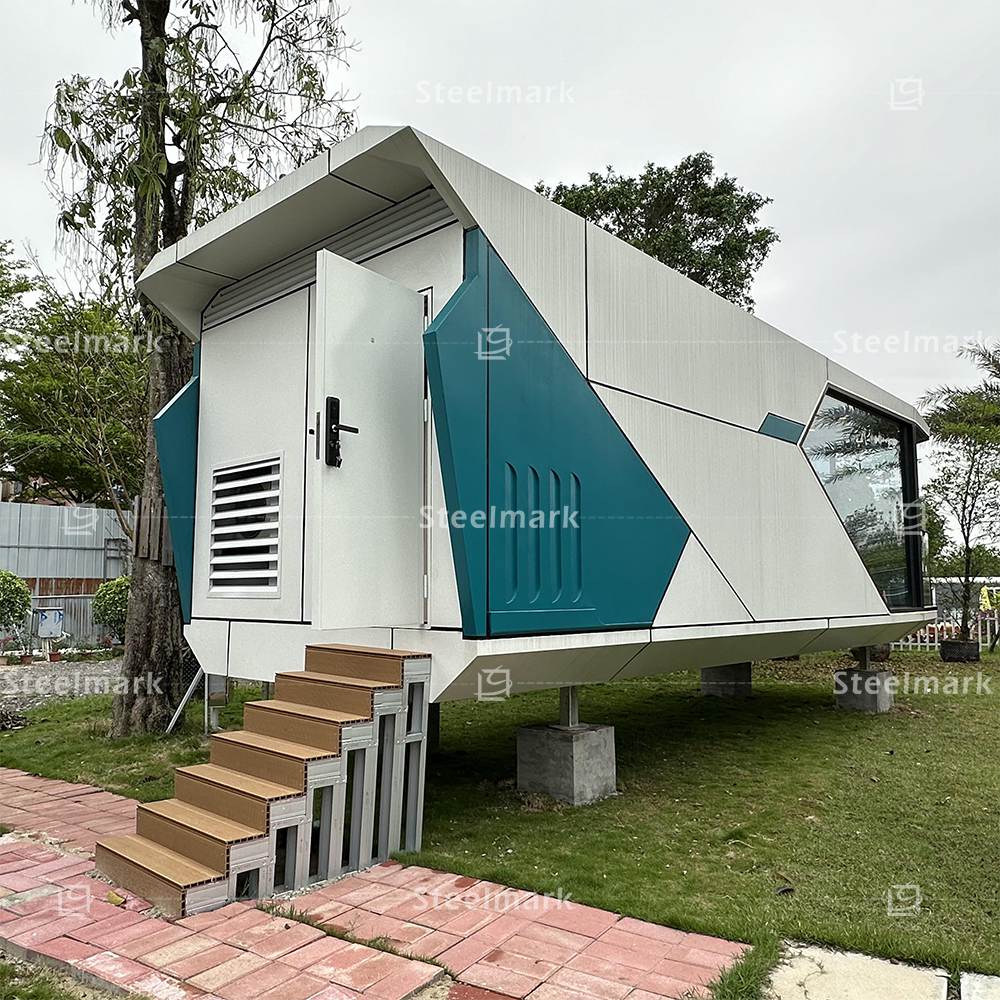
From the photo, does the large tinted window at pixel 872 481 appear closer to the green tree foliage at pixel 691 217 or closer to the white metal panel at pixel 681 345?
the white metal panel at pixel 681 345

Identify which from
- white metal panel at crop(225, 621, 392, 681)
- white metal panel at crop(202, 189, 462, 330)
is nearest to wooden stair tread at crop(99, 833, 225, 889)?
white metal panel at crop(225, 621, 392, 681)

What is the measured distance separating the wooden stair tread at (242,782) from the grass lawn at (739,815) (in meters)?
0.81

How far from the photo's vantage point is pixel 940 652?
13.5 meters

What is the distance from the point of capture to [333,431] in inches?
160

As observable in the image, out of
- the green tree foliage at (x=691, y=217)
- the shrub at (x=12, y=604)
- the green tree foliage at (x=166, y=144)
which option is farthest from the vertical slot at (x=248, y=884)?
the green tree foliage at (x=691, y=217)

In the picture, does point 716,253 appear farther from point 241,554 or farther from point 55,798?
point 55,798

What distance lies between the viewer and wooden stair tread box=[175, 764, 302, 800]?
3.49m

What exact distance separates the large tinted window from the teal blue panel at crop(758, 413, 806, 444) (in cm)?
20

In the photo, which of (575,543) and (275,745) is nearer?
(275,745)

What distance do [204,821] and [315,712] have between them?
67 centimetres

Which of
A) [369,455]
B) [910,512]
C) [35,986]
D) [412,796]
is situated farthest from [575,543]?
[910,512]

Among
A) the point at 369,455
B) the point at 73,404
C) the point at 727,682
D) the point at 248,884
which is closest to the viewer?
the point at 248,884

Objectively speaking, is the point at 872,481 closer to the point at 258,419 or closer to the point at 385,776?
the point at 258,419

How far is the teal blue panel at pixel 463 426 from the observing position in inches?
153
